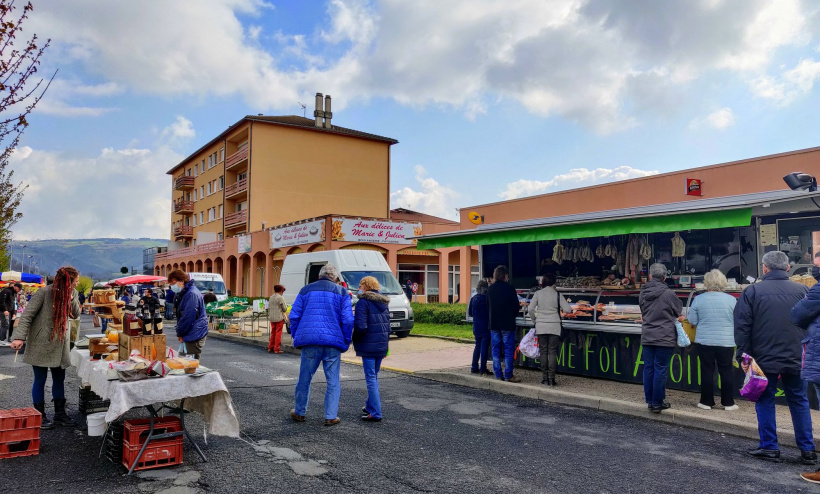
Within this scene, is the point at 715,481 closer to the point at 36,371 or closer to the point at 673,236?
the point at 673,236

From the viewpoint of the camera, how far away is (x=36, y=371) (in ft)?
20.9

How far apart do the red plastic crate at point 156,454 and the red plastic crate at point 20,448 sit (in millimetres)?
1041

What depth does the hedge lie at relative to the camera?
19984 millimetres

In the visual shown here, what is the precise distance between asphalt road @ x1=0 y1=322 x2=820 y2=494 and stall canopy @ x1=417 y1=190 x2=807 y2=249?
2778mm

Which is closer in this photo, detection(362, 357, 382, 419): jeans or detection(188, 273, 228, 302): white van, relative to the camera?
detection(362, 357, 382, 419): jeans

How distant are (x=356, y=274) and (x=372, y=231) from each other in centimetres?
1211

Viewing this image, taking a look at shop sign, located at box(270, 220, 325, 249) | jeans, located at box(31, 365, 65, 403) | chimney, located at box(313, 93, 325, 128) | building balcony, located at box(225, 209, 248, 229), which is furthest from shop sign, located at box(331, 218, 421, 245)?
jeans, located at box(31, 365, 65, 403)

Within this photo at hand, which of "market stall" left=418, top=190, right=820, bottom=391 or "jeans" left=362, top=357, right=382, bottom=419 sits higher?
"market stall" left=418, top=190, right=820, bottom=391

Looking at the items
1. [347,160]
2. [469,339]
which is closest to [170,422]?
[469,339]

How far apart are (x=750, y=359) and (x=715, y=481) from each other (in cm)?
151

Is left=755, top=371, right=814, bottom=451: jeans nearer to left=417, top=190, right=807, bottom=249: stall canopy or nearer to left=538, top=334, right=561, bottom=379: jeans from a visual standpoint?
left=417, top=190, right=807, bottom=249: stall canopy

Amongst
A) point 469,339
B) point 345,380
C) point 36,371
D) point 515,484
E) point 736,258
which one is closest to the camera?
point 515,484

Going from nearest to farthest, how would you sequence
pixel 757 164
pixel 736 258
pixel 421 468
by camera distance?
pixel 421 468, pixel 736 258, pixel 757 164

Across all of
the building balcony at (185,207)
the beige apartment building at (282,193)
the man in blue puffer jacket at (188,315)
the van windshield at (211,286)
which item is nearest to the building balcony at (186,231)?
the building balcony at (185,207)
